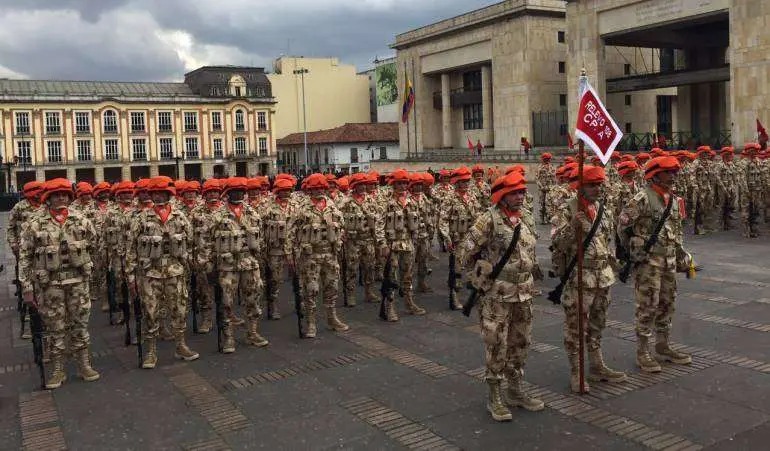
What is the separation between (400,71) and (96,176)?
35893mm

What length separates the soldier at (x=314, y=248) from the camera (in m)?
10.7

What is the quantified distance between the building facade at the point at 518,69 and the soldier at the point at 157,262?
119ft

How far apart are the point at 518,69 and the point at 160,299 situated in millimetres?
42416

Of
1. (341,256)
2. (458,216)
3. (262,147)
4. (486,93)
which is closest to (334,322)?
(341,256)

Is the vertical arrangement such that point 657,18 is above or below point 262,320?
above

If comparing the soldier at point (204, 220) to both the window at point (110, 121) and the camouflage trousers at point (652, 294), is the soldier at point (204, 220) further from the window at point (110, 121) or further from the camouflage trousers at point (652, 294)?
the window at point (110, 121)

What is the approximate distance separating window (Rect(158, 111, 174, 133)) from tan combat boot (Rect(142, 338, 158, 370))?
238ft

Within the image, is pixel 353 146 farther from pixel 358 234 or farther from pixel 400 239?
pixel 400 239

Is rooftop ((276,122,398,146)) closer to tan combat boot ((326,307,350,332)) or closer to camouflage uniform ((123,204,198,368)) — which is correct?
tan combat boot ((326,307,350,332))

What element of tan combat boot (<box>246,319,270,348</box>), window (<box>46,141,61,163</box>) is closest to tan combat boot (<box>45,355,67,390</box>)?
tan combat boot (<box>246,319,270,348</box>)

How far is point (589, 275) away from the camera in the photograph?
298 inches

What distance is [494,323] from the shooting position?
22.7 ft

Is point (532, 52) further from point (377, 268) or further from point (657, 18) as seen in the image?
point (377, 268)

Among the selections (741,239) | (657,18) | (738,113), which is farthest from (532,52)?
(741,239)
